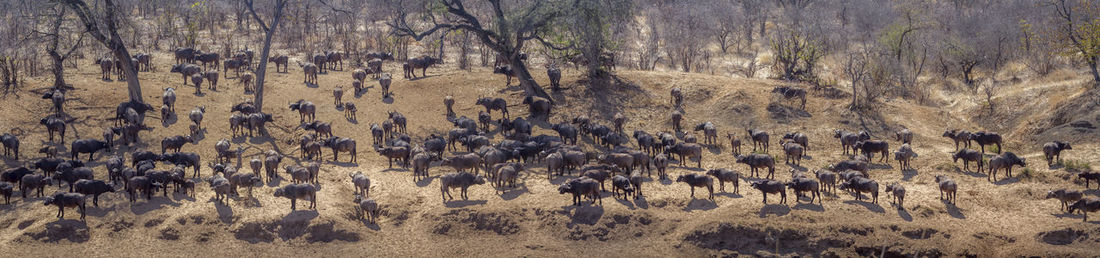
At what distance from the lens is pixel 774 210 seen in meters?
19.7

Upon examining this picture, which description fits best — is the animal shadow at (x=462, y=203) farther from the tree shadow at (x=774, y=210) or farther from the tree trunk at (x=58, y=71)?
the tree trunk at (x=58, y=71)

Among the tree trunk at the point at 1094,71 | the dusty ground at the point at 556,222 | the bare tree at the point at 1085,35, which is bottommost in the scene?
the dusty ground at the point at 556,222

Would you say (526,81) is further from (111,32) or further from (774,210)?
(774,210)

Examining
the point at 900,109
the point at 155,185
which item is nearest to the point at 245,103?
the point at 155,185

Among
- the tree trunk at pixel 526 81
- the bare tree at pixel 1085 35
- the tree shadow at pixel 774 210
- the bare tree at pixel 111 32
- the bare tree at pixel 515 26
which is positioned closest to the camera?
the tree shadow at pixel 774 210

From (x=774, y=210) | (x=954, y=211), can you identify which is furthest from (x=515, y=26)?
(x=954, y=211)

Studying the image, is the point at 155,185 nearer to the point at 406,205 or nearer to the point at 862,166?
the point at 406,205

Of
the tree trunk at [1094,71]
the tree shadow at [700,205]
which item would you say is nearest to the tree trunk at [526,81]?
the tree shadow at [700,205]

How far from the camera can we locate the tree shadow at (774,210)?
19.5m

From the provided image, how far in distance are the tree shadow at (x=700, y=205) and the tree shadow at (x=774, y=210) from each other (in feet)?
3.46

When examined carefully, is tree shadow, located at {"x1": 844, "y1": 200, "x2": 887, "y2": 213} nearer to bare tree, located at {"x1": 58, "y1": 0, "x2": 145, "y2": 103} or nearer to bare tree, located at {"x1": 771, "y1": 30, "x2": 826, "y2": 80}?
bare tree, located at {"x1": 771, "y1": 30, "x2": 826, "y2": 80}

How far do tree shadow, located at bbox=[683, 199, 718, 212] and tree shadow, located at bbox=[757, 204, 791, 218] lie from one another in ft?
3.46

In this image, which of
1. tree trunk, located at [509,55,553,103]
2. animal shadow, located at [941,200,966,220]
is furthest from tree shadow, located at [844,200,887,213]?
tree trunk, located at [509,55,553,103]

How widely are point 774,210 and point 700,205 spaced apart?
5.26 feet
